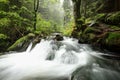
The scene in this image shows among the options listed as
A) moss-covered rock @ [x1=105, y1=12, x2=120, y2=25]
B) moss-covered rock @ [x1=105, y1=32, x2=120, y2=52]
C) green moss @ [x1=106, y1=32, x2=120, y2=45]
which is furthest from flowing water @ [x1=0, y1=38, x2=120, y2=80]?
moss-covered rock @ [x1=105, y1=12, x2=120, y2=25]

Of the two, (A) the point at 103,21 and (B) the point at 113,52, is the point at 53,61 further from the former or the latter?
(A) the point at 103,21

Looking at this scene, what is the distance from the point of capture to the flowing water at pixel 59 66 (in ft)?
17.4

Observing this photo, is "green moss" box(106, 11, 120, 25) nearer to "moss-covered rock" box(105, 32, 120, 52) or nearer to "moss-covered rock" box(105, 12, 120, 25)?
"moss-covered rock" box(105, 12, 120, 25)

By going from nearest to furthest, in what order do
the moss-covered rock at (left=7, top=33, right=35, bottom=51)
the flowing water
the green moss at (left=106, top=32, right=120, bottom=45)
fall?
1. the flowing water
2. the green moss at (left=106, top=32, right=120, bottom=45)
3. the moss-covered rock at (left=7, top=33, right=35, bottom=51)

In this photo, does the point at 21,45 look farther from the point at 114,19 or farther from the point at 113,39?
the point at 114,19

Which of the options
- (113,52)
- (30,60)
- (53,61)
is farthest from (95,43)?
(30,60)

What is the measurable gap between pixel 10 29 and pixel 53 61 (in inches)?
278

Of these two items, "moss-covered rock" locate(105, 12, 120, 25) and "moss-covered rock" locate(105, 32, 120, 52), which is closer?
"moss-covered rock" locate(105, 32, 120, 52)

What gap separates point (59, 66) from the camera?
6438 mm

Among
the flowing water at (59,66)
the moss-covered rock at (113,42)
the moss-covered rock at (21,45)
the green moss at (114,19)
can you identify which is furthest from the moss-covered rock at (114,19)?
the moss-covered rock at (21,45)

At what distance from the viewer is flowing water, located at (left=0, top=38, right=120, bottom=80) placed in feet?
17.4

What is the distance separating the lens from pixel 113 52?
767 cm

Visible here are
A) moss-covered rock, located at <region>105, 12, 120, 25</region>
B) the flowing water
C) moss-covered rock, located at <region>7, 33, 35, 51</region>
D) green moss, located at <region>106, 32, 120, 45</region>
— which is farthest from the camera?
moss-covered rock, located at <region>105, 12, 120, 25</region>

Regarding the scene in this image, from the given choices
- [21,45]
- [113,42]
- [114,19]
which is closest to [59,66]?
[113,42]
